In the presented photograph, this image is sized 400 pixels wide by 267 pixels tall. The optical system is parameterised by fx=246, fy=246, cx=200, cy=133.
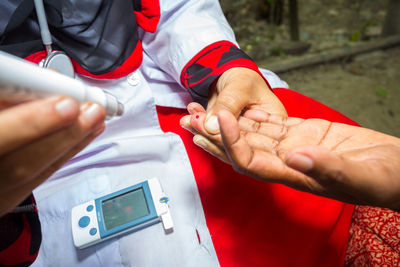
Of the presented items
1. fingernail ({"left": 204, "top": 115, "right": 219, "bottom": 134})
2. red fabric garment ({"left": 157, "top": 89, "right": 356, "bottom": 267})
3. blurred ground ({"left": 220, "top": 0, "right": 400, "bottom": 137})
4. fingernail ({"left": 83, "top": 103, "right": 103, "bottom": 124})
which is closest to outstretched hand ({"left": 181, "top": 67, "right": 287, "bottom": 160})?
fingernail ({"left": 204, "top": 115, "right": 219, "bottom": 134})

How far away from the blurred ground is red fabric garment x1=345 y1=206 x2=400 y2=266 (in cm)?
145

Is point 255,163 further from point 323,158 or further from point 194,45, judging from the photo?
point 194,45

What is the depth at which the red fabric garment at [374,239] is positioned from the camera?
0.61 metres

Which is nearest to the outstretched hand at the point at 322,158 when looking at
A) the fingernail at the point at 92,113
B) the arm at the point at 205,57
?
the arm at the point at 205,57

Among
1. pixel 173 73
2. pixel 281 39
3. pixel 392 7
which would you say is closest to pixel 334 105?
pixel 281 39

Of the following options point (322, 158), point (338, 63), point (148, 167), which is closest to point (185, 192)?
point (148, 167)

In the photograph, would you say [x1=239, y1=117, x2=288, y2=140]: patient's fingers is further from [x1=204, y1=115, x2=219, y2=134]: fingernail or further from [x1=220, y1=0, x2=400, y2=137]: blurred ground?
[x1=220, y1=0, x2=400, y2=137]: blurred ground

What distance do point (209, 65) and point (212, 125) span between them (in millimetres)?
301

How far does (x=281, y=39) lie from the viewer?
265 centimetres

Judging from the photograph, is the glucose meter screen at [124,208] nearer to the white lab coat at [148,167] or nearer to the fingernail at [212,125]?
A: the white lab coat at [148,167]

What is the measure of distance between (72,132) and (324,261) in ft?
2.18

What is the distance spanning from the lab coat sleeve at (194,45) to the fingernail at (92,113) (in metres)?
0.44

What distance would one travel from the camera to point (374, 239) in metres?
0.63

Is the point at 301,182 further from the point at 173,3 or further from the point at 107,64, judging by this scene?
the point at 173,3
